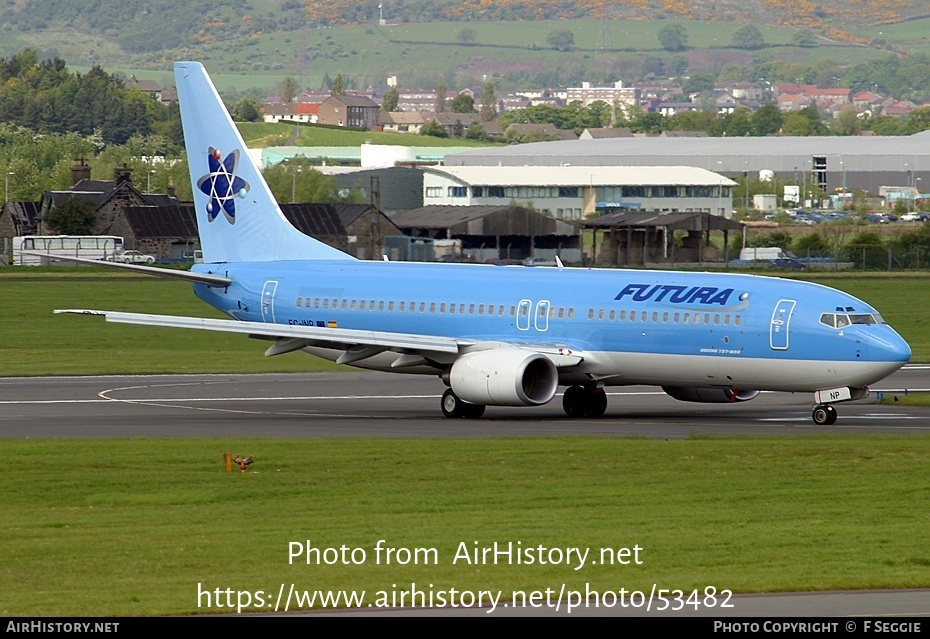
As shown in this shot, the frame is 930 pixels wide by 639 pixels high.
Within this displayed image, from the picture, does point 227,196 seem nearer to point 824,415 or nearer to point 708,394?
point 708,394

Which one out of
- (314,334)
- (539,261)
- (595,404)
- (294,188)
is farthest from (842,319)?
(294,188)

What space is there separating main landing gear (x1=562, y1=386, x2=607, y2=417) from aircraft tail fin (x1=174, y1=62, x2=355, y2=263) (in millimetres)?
9839

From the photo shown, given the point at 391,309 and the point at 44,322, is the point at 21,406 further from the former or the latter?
the point at 44,322

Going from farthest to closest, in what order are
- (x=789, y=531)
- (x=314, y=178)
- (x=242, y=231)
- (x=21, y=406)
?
(x=314, y=178)
(x=242, y=231)
(x=21, y=406)
(x=789, y=531)

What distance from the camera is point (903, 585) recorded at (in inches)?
849

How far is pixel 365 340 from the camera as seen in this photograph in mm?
44438

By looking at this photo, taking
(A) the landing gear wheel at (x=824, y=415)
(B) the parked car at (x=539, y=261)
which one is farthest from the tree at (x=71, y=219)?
(A) the landing gear wheel at (x=824, y=415)

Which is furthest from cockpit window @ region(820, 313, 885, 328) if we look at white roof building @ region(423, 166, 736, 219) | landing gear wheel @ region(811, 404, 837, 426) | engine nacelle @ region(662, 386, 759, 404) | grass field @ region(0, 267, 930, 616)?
white roof building @ region(423, 166, 736, 219)

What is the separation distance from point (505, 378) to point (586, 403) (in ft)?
12.4

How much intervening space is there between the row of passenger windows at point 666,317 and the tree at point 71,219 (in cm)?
10361

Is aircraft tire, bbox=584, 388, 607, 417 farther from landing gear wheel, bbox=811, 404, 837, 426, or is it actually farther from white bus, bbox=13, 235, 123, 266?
white bus, bbox=13, 235, 123, 266

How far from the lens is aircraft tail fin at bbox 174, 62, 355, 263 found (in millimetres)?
51344

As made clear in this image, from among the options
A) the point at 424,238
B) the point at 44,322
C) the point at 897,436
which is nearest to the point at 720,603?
the point at 897,436
